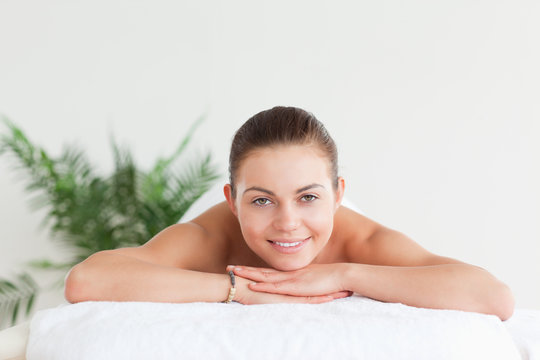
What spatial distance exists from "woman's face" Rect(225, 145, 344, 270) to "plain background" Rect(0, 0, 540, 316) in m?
1.94

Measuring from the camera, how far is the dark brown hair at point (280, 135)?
1537 millimetres

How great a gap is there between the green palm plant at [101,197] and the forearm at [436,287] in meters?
1.94

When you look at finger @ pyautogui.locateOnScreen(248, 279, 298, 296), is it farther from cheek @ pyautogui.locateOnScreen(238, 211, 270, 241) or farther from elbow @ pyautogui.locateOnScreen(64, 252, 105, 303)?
elbow @ pyautogui.locateOnScreen(64, 252, 105, 303)

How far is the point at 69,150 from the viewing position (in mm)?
→ 3338

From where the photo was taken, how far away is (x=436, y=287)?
1.37 meters

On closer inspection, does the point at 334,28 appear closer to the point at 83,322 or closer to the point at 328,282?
the point at 328,282

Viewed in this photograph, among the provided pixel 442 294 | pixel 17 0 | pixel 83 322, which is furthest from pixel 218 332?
pixel 17 0

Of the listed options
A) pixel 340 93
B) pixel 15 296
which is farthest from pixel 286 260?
pixel 15 296

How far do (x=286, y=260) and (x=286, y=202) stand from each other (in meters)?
0.16

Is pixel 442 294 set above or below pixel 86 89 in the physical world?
below

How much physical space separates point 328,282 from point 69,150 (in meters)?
2.31

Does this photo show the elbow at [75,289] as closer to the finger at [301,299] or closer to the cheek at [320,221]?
the finger at [301,299]

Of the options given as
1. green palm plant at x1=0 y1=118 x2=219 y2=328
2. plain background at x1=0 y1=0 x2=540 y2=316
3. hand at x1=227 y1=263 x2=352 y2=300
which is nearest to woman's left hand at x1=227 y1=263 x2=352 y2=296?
hand at x1=227 y1=263 x2=352 y2=300

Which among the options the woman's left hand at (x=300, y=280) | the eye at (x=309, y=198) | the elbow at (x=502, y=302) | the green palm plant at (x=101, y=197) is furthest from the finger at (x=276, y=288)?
the green palm plant at (x=101, y=197)
